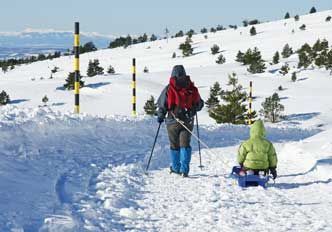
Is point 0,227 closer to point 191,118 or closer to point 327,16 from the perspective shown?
point 191,118

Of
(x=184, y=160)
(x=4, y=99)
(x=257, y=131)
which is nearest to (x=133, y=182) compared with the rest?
(x=184, y=160)

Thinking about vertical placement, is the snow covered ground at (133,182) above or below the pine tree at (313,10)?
below

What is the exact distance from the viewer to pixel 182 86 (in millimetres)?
7297

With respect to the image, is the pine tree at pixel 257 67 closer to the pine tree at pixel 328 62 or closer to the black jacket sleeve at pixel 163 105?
the pine tree at pixel 328 62

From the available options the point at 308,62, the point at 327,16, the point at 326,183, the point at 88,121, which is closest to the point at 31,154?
the point at 88,121

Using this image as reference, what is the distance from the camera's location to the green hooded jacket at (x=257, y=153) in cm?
683

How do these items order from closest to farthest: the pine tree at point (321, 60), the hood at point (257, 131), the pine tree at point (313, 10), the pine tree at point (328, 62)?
the hood at point (257, 131) < the pine tree at point (328, 62) < the pine tree at point (321, 60) < the pine tree at point (313, 10)

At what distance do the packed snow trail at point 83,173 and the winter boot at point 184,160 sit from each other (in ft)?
0.65

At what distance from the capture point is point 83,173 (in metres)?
6.57

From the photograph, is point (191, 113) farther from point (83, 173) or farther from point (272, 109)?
point (272, 109)

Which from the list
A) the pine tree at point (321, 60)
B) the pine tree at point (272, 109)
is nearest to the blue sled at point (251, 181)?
the pine tree at point (272, 109)

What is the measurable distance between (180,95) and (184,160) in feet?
2.86

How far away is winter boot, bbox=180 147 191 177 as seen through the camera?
7.11 meters

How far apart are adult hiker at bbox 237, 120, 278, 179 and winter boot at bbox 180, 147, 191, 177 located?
2.26 ft
